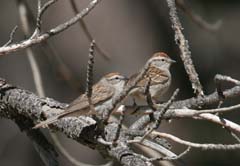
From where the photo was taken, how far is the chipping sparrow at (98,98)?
3.36 m

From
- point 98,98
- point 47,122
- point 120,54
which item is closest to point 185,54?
point 47,122

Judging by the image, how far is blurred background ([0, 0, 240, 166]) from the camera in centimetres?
810

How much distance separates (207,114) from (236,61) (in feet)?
24.2

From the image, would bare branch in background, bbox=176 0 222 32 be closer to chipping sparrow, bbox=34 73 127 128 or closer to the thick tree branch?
chipping sparrow, bbox=34 73 127 128

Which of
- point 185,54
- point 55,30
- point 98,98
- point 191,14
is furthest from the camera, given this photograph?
point 191,14

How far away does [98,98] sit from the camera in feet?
13.6

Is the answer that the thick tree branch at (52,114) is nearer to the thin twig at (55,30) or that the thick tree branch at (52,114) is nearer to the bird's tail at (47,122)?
the bird's tail at (47,122)

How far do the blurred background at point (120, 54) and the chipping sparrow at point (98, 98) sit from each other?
277 cm

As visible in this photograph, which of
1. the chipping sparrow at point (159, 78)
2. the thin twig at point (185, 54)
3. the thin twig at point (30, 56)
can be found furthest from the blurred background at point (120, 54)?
the thin twig at point (185, 54)

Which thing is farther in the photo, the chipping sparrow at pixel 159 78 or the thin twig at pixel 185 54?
the chipping sparrow at pixel 159 78

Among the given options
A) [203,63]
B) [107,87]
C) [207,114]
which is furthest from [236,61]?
[207,114]

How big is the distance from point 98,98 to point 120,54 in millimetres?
4512

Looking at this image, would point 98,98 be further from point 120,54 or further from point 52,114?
point 120,54

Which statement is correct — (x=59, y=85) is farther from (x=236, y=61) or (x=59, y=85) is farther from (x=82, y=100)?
(x=82, y=100)
